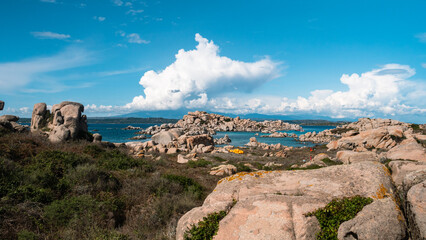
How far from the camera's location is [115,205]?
885cm

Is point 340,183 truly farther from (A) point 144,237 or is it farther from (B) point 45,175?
(B) point 45,175

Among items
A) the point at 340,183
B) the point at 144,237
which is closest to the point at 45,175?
the point at 144,237

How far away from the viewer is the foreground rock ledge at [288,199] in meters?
4.85

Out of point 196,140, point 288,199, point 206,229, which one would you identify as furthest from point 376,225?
point 196,140

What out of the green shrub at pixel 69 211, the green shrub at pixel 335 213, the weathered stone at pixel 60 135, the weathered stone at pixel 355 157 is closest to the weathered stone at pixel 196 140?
the weathered stone at pixel 60 135

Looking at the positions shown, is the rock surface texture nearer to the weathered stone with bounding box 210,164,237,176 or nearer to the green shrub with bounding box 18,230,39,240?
the weathered stone with bounding box 210,164,237,176

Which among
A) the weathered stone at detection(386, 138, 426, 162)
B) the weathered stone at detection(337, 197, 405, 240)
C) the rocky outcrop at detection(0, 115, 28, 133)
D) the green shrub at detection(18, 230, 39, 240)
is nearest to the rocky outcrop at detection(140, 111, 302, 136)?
the rocky outcrop at detection(0, 115, 28, 133)

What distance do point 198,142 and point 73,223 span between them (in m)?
41.9

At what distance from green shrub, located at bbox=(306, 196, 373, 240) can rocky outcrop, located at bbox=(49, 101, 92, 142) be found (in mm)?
26110

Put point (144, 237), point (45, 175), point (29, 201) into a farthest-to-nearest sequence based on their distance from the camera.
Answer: point (45, 175)
point (29, 201)
point (144, 237)

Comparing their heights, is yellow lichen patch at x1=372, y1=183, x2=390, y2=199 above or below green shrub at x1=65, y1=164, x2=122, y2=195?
above

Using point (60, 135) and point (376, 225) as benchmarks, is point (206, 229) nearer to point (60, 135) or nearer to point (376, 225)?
point (376, 225)

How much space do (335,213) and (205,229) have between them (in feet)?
9.94

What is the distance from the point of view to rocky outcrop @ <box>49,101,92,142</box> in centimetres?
2445
